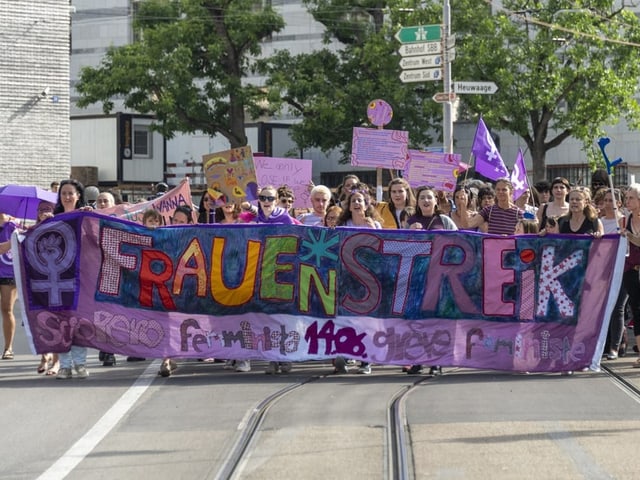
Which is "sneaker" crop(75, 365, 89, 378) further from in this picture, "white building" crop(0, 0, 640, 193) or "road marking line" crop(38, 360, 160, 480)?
"white building" crop(0, 0, 640, 193)

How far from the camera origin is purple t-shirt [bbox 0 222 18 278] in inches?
505

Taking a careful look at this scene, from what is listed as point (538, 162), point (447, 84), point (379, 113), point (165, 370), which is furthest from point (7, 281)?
point (538, 162)

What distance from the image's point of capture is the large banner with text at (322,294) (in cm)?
1157

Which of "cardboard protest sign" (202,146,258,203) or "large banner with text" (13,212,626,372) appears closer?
"large banner with text" (13,212,626,372)

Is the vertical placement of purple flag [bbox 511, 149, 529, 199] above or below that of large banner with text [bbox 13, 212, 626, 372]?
above

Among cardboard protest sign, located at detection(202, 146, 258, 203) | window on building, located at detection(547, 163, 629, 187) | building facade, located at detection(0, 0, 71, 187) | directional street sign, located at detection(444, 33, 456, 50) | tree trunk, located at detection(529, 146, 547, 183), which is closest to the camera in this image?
cardboard protest sign, located at detection(202, 146, 258, 203)

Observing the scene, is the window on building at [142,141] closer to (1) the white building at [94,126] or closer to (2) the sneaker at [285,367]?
(1) the white building at [94,126]

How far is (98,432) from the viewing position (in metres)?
8.66

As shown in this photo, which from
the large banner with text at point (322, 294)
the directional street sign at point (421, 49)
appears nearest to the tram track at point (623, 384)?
the large banner with text at point (322, 294)

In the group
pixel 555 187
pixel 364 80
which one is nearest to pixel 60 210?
pixel 555 187

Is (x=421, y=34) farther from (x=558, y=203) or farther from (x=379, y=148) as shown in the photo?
(x=558, y=203)

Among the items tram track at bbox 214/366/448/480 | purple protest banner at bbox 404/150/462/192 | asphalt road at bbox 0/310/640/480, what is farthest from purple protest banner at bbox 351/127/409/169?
tram track at bbox 214/366/448/480

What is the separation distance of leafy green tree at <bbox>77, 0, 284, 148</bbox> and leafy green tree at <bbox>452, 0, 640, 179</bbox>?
828 centimetres

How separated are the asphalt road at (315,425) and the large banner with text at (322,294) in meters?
0.31
